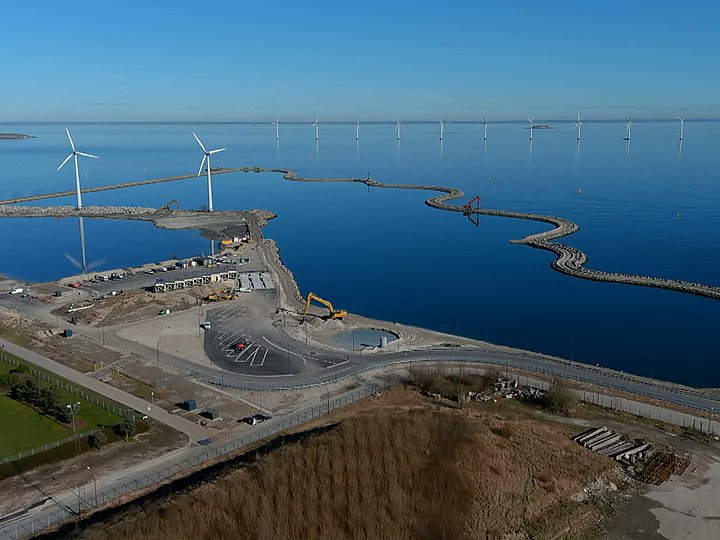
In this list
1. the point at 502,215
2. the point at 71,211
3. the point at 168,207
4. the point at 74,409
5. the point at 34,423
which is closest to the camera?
the point at 34,423

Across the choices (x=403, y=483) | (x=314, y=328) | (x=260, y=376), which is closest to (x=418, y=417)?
(x=403, y=483)

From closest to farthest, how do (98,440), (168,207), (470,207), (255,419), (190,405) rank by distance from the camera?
(98,440) → (255,419) → (190,405) → (470,207) → (168,207)

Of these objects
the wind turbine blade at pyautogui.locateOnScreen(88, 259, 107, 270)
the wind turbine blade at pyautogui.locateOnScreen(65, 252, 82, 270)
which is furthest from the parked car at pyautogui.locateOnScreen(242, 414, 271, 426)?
the wind turbine blade at pyautogui.locateOnScreen(65, 252, 82, 270)

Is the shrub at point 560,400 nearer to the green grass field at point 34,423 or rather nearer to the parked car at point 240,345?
the parked car at point 240,345

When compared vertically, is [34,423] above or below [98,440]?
below

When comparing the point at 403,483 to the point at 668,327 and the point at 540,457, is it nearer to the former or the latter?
the point at 540,457

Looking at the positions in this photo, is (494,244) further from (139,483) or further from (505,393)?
(139,483)

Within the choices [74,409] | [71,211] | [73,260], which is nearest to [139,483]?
[74,409]
